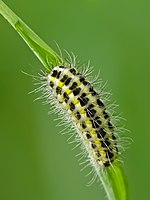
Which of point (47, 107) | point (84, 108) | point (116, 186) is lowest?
point (116, 186)

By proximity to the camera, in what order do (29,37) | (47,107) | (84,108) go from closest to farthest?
(29,37), (84,108), (47,107)

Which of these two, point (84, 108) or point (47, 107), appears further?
point (47, 107)

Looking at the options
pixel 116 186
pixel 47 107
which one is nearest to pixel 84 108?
pixel 116 186

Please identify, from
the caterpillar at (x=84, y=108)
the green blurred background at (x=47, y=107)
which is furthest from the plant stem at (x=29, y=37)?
the green blurred background at (x=47, y=107)

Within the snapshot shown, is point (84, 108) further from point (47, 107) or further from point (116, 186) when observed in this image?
point (47, 107)

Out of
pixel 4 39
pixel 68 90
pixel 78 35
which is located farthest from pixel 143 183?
pixel 68 90

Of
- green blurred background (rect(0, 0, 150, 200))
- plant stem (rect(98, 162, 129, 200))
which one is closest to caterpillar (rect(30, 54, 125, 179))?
plant stem (rect(98, 162, 129, 200))

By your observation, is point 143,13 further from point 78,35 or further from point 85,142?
point 85,142

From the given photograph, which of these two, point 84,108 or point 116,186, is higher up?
point 84,108
